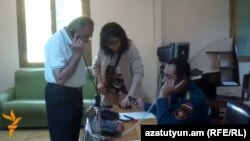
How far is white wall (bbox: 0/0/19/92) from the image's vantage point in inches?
201

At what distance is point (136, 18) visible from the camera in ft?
16.7

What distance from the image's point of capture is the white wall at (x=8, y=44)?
509 centimetres

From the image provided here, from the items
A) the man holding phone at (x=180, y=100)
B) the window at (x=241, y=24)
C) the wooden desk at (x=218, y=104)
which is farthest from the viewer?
the window at (x=241, y=24)

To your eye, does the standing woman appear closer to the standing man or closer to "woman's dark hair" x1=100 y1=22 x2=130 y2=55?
"woman's dark hair" x1=100 y1=22 x2=130 y2=55

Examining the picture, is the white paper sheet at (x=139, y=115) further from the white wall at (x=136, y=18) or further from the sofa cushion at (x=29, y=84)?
the sofa cushion at (x=29, y=84)

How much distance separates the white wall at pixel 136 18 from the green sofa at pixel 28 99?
0.90 m

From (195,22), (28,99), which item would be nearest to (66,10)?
(28,99)

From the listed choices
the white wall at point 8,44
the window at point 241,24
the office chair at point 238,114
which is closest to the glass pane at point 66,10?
the white wall at point 8,44

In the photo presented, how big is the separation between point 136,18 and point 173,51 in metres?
0.82

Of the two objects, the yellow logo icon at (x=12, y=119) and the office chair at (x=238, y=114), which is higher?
the office chair at (x=238, y=114)

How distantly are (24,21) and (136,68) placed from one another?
2920mm

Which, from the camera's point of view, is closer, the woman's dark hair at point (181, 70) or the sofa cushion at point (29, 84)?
the woman's dark hair at point (181, 70)

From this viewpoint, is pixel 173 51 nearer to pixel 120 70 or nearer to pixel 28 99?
pixel 120 70

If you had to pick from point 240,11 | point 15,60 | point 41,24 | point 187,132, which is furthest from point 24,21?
point 187,132
